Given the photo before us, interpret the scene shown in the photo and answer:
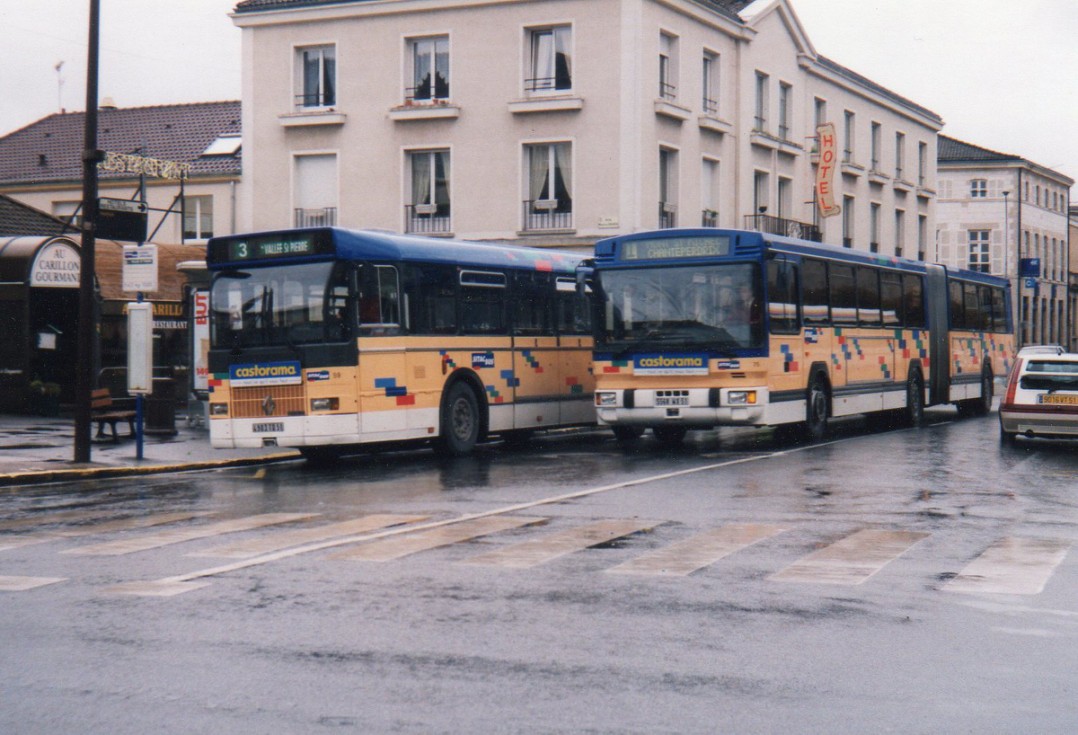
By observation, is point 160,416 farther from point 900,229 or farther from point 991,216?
point 991,216

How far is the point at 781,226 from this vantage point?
145 feet

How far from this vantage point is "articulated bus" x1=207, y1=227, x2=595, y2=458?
17.5 m

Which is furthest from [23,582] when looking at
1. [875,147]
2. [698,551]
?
[875,147]

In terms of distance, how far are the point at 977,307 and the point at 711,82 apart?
12.9 m

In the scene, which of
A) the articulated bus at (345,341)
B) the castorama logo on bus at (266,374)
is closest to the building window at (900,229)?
the articulated bus at (345,341)

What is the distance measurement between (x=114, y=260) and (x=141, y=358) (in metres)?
13.9

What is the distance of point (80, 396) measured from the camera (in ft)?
58.2

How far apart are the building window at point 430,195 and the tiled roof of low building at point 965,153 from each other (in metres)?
61.1

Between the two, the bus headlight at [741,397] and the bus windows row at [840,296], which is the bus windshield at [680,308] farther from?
the bus headlight at [741,397]

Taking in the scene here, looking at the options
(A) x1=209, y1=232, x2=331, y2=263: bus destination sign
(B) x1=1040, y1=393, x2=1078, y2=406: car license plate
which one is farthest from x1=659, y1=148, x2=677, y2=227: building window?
(A) x1=209, y1=232, x2=331, y2=263: bus destination sign

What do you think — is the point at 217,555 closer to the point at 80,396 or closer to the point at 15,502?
the point at 15,502

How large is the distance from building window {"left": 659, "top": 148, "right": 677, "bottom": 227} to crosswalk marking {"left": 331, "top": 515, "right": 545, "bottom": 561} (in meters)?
27.2

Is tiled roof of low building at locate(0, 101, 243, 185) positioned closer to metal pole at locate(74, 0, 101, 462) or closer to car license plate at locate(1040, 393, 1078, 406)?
metal pole at locate(74, 0, 101, 462)

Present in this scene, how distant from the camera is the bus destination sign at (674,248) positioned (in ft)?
64.7
